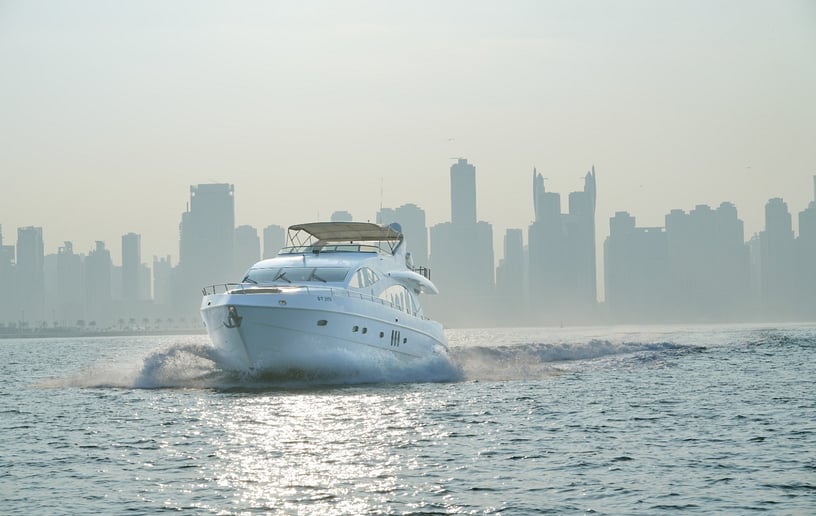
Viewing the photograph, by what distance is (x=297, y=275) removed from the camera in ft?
120

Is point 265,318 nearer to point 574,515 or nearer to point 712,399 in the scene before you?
point 712,399

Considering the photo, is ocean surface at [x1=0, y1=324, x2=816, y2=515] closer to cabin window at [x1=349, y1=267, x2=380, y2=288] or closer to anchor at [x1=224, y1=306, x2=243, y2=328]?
anchor at [x1=224, y1=306, x2=243, y2=328]

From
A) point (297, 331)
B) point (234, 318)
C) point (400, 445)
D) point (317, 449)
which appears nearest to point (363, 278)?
point (297, 331)

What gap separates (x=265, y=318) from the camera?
3231cm

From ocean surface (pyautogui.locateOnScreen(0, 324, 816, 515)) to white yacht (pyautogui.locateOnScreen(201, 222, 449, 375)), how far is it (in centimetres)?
104

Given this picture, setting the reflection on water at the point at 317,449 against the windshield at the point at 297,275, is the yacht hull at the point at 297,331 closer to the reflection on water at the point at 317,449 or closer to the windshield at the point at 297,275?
the windshield at the point at 297,275

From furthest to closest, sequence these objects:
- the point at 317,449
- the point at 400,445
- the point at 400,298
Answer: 1. the point at 400,298
2. the point at 400,445
3. the point at 317,449

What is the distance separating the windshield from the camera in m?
35.9

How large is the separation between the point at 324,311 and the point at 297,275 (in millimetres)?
4055

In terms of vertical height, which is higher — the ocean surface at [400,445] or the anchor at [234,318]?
the anchor at [234,318]

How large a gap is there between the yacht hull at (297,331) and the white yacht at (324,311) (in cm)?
3

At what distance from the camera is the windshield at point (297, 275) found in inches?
1412

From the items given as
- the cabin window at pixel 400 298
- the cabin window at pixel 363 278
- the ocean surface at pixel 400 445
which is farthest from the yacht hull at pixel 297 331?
the cabin window at pixel 400 298

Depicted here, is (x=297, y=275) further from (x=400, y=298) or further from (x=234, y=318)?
(x=400, y=298)
